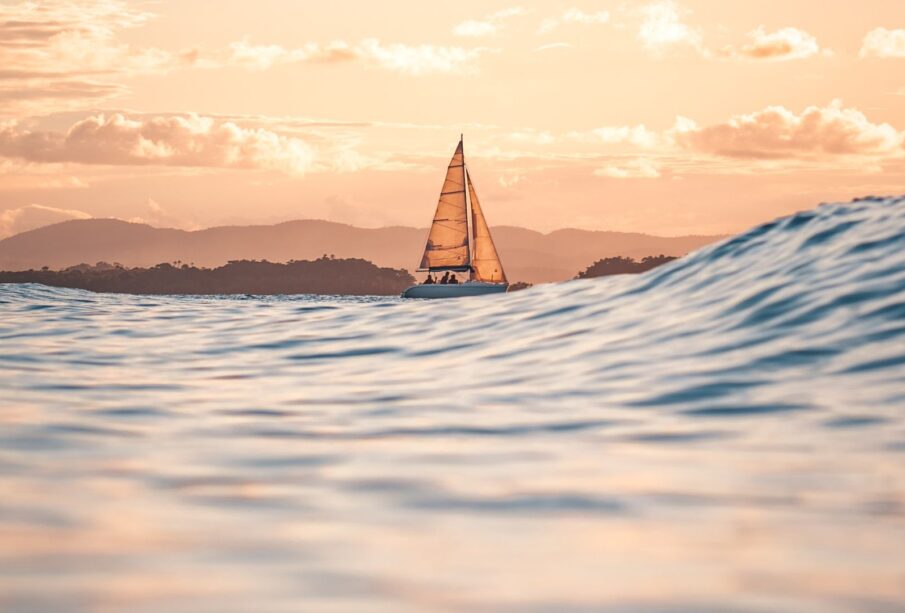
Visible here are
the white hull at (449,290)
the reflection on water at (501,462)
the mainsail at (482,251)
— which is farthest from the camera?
the mainsail at (482,251)

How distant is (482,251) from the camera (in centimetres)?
8438

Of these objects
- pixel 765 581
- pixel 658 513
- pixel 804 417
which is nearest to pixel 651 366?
pixel 804 417

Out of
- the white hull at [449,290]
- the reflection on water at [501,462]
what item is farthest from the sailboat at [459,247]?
the reflection on water at [501,462]

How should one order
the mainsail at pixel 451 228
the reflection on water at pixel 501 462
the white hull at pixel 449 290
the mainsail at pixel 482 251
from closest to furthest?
the reflection on water at pixel 501 462 → the white hull at pixel 449 290 → the mainsail at pixel 451 228 → the mainsail at pixel 482 251

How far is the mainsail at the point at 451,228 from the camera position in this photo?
7894cm

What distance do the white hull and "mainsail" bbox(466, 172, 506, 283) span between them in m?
5.78

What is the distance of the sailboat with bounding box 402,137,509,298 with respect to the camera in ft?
255

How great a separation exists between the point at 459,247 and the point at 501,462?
245 feet

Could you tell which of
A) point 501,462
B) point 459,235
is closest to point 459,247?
point 459,235

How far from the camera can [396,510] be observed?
5.71 m

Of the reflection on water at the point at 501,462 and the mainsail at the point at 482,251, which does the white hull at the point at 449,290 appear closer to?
the mainsail at the point at 482,251

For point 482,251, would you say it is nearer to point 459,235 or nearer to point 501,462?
point 459,235

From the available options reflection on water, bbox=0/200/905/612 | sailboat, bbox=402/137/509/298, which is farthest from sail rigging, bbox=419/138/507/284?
reflection on water, bbox=0/200/905/612

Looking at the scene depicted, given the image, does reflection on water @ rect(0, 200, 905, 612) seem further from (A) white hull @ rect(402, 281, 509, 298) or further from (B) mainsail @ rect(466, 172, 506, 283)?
(B) mainsail @ rect(466, 172, 506, 283)
